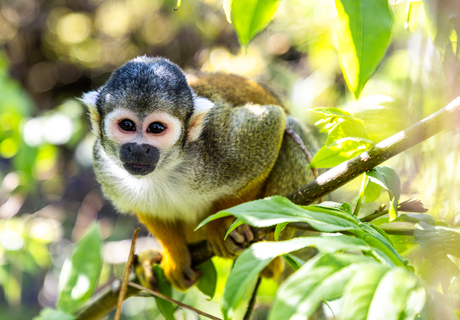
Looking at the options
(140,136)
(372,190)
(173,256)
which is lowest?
(173,256)

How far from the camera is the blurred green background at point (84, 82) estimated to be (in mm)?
3213

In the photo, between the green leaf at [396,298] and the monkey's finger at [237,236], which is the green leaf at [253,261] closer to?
the green leaf at [396,298]

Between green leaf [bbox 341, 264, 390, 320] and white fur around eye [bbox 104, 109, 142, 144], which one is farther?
white fur around eye [bbox 104, 109, 142, 144]

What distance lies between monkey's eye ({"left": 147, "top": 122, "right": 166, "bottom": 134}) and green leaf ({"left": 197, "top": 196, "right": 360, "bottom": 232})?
1259 millimetres

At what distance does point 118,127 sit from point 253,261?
151 centimetres

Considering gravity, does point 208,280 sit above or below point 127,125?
below

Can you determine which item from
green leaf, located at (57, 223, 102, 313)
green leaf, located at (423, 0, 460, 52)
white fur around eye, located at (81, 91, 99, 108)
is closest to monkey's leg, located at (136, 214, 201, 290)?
green leaf, located at (57, 223, 102, 313)

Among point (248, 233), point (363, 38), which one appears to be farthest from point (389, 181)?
point (248, 233)

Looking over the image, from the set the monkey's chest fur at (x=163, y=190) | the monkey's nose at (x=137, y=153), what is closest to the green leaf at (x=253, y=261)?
the monkey's nose at (x=137, y=153)

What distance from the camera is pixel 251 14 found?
1153 mm

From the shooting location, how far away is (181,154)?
2.26 metres

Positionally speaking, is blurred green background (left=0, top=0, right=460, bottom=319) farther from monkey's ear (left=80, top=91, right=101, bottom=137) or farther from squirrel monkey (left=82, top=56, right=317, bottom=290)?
monkey's ear (left=80, top=91, right=101, bottom=137)

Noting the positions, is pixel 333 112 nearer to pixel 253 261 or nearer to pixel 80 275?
pixel 253 261

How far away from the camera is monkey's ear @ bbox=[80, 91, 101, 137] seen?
221 centimetres
